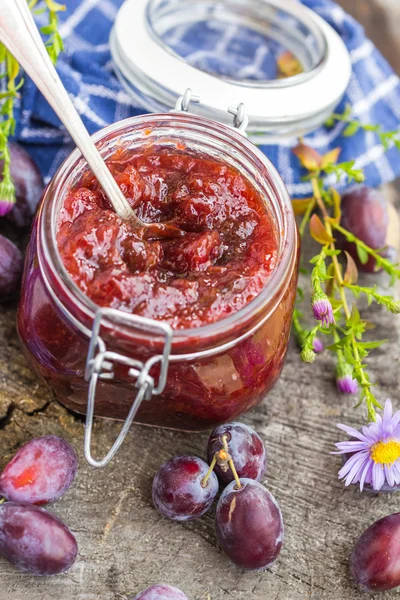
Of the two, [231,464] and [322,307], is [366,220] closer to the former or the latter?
[322,307]

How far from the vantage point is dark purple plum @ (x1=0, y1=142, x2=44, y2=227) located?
70.6 inches

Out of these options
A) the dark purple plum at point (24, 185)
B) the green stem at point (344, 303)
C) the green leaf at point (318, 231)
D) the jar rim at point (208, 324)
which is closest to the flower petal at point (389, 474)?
the green stem at point (344, 303)

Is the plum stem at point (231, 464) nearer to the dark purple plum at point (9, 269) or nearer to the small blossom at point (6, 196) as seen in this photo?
the dark purple plum at point (9, 269)

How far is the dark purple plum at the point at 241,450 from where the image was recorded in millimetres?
1500

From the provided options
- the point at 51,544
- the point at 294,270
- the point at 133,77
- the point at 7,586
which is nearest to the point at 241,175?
the point at 294,270

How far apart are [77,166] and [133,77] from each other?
536mm

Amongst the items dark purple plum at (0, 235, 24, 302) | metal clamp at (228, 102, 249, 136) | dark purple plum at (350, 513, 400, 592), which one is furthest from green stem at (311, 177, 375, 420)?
dark purple plum at (0, 235, 24, 302)

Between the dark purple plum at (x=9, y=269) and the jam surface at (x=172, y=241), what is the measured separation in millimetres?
295

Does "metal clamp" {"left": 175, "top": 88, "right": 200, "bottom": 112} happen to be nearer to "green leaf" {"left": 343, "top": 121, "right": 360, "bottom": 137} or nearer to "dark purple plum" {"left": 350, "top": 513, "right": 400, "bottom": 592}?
"green leaf" {"left": 343, "top": 121, "right": 360, "bottom": 137}

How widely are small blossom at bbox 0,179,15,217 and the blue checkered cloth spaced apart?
0.29 metres

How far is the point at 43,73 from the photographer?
4.56 feet

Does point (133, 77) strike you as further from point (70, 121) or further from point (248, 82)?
point (70, 121)

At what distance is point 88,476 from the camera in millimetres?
1582

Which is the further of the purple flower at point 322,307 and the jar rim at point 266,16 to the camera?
the jar rim at point 266,16
